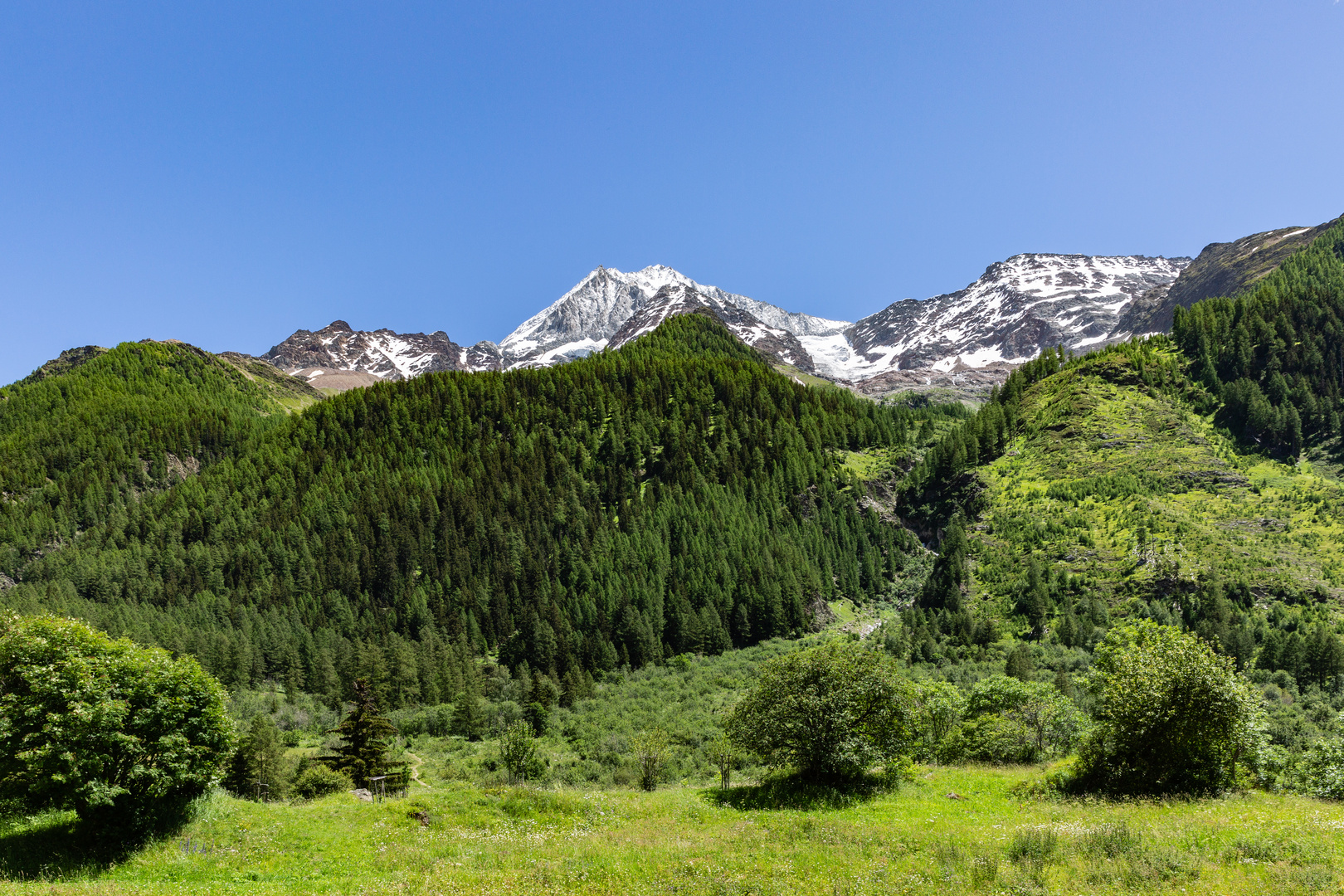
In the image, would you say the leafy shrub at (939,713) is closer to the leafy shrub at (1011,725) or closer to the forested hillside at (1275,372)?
the leafy shrub at (1011,725)

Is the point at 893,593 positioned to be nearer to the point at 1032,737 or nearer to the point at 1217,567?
the point at 1217,567

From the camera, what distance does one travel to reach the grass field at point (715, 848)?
2203cm

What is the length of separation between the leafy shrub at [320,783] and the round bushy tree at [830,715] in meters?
34.4

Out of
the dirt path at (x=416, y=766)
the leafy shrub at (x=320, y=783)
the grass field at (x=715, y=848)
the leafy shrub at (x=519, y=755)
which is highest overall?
the grass field at (x=715, y=848)

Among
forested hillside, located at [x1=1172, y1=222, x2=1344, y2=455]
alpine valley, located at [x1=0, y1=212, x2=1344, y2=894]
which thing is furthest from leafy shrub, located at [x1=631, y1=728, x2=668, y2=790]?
forested hillside, located at [x1=1172, y1=222, x2=1344, y2=455]

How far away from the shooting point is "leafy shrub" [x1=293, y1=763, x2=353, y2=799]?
55781 millimetres

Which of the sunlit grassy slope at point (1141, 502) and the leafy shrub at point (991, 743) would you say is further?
the sunlit grassy slope at point (1141, 502)

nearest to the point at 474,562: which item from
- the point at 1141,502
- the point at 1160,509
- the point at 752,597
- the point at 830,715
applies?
the point at 752,597

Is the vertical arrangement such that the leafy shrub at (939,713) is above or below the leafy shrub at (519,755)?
below

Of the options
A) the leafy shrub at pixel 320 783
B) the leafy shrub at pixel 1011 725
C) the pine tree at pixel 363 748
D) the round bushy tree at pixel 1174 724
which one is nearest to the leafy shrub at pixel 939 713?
the leafy shrub at pixel 1011 725

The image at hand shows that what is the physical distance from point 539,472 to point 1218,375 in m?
190

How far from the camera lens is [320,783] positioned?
56.3 meters

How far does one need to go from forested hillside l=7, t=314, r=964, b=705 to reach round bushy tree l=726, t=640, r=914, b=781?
7154 centimetres

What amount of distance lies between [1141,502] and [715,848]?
443 feet
